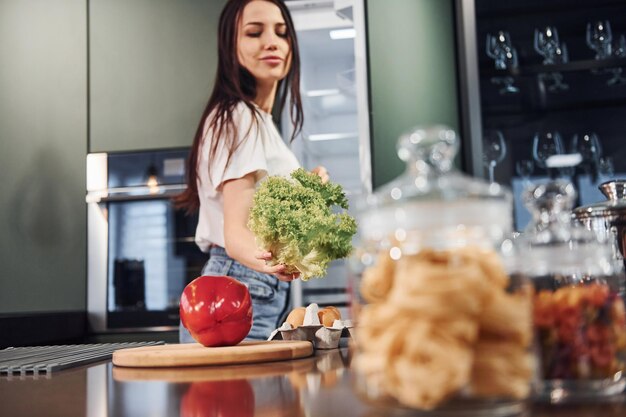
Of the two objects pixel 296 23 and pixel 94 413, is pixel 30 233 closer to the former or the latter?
pixel 296 23

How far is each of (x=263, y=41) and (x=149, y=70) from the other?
0.60 metres

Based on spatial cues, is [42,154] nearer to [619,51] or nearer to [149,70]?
[149,70]

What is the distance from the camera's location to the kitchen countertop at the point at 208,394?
0.62m

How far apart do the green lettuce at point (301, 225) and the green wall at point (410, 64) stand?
1.67 metres

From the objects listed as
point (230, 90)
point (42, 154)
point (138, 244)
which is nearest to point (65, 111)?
point (42, 154)

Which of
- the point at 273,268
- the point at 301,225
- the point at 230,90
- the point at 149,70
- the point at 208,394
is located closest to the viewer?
the point at 208,394

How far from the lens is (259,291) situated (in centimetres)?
204

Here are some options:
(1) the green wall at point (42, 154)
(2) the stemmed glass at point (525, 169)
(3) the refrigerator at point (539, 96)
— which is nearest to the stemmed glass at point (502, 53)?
(3) the refrigerator at point (539, 96)

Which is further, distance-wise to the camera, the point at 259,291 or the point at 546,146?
the point at 546,146

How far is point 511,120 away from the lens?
3.04 meters

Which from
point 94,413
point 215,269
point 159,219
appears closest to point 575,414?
point 94,413

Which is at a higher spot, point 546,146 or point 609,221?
point 546,146

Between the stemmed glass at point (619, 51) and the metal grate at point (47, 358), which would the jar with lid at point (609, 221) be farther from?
the stemmed glass at point (619, 51)

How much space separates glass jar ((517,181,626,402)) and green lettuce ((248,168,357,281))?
65cm
